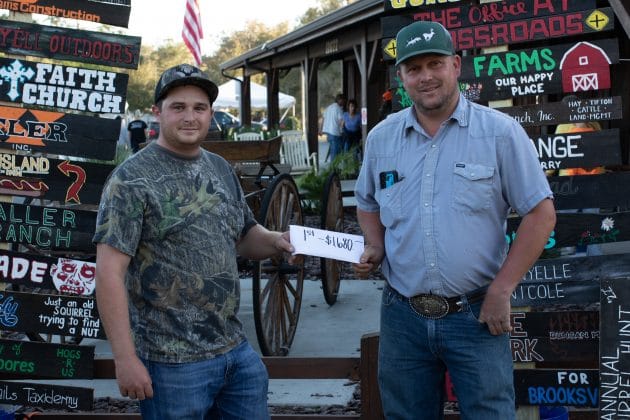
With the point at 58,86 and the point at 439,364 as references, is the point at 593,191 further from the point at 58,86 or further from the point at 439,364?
the point at 58,86

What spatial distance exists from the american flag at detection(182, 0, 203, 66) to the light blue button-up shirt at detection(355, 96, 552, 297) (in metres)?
13.2

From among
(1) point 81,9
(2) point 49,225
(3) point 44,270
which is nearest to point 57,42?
(1) point 81,9

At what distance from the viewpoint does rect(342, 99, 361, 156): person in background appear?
2044 centimetres

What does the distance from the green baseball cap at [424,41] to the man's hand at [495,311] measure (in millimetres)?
831

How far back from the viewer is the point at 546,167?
407 centimetres

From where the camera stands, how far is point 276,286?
20.4 feet

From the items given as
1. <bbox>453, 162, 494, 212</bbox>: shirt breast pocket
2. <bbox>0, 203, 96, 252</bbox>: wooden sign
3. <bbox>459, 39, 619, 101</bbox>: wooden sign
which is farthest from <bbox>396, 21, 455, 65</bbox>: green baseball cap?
<bbox>0, 203, 96, 252</bbox>: wooden sign

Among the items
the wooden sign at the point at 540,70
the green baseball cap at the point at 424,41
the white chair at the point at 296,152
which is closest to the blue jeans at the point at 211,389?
the green baseball cap at the point at 424,41

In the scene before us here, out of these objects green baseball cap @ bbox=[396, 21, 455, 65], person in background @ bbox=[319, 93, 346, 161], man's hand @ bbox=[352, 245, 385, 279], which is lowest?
man's hand @ bbox=[352, 245, 385, 279]

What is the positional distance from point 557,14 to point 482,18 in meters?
0.34

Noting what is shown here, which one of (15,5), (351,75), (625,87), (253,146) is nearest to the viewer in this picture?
(15,5)

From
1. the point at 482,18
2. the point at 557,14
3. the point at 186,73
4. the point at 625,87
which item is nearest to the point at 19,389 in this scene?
the point at 186,73

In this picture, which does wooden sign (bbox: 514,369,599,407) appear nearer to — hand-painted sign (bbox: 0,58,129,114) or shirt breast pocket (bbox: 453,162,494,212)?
shirt breast pocket (bbox: 453,162,494,212)

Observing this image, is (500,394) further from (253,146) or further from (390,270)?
(253,146)
